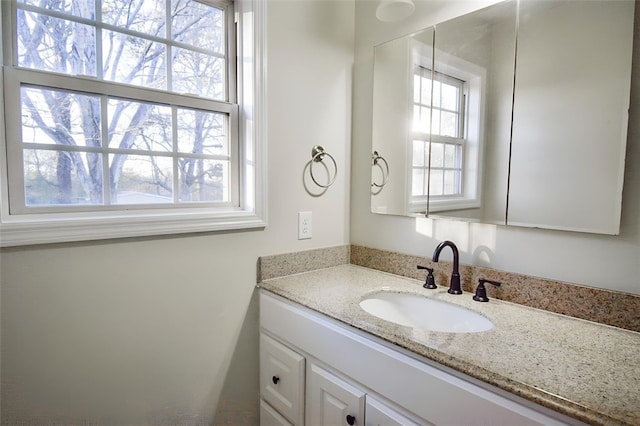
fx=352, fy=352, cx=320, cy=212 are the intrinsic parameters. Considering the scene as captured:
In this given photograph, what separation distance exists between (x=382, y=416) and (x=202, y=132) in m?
1.19

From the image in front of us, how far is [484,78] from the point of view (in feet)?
4.19

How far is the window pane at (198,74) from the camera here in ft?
4.46

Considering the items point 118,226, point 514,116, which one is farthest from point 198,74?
point 514,116

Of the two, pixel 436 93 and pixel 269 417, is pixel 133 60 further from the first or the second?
pixel 269 417

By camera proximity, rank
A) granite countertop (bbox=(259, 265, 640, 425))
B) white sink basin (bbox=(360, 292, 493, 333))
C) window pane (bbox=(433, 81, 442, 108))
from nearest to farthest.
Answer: granite countertop (bbox=(259, 265, 640, 425)), white sink basin (bbox=(360, 292, 493, 333)), window pane (bbox=(433, 81, 442, 108))

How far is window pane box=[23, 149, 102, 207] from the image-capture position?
108 centimetres

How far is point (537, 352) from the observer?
33.4 inches

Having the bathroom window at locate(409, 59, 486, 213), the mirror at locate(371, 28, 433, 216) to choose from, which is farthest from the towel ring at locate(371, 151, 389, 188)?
the bathroom window at locate(409, 59, 486, 213)

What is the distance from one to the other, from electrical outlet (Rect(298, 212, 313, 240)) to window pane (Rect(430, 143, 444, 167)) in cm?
59

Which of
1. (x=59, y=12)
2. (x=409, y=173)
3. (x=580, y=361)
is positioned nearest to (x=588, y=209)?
(x=580, y=361)

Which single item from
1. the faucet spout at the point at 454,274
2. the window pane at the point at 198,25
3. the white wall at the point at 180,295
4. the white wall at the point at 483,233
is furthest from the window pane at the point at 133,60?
the faucet spout at the point at 454,274

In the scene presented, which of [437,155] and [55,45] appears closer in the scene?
[55,45]

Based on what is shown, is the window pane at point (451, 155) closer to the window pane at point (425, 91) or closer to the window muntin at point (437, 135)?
the window muntin at point (437, 135)

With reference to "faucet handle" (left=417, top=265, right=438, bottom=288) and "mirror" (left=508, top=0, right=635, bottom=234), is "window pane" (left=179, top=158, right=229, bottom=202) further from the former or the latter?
"mirror" (left=508, top=0, right=635, bottom=234)
